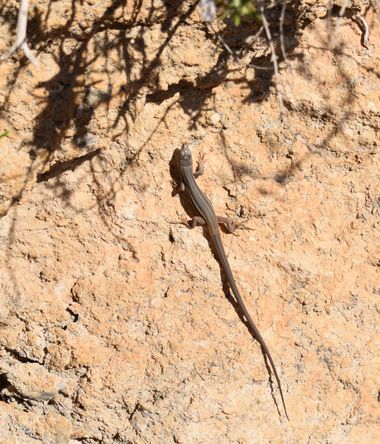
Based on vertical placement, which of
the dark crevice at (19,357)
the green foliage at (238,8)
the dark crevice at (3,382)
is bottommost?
the dark crevice at (3,382)

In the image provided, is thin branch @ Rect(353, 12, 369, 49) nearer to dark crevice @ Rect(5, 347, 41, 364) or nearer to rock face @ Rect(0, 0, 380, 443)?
rock face @ Rect(0, 0, 380, 443)

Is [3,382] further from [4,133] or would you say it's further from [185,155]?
[185,155]

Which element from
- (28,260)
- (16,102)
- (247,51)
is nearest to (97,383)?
(28,260)

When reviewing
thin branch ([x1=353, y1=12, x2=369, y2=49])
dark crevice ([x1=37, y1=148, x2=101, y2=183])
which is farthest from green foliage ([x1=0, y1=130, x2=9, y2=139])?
thin branch ([x1=353, y1=12, x2=369, y2=49])

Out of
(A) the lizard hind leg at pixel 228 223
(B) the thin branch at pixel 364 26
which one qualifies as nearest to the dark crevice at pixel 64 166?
(A) the lizard hind leg at pixel 228 223

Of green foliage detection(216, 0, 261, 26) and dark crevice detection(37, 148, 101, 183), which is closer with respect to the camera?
green foliage detection(216, 0, 261, 26)

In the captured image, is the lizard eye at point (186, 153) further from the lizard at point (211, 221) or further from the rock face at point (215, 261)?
the rock face at point (215, 261)

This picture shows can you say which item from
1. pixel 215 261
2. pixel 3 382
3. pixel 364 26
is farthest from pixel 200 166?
pixel 3 382
